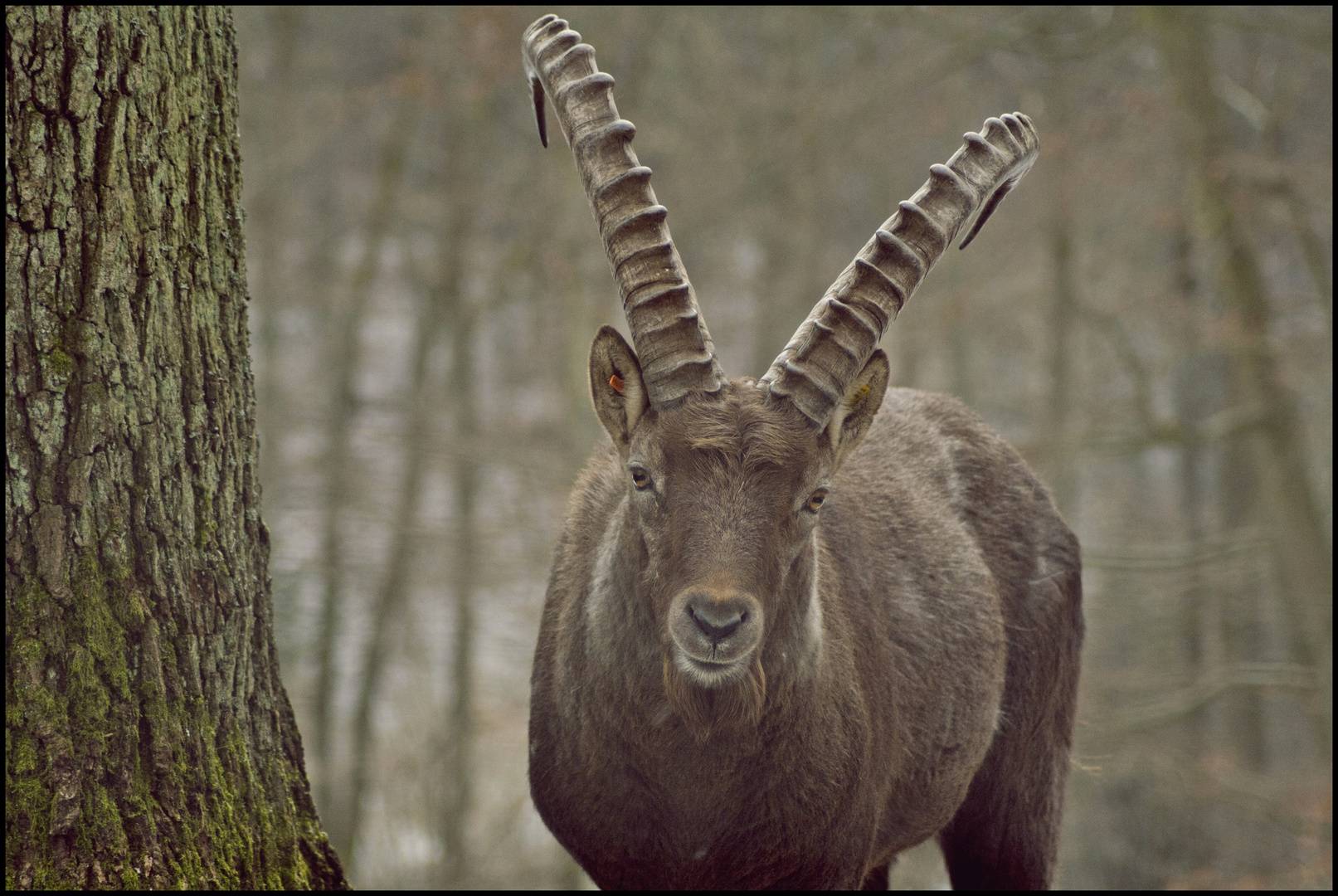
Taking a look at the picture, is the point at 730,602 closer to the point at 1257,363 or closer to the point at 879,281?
the point at 879,281

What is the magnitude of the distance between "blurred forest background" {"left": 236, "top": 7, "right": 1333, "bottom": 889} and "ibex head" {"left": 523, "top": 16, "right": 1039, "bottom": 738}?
305 inches

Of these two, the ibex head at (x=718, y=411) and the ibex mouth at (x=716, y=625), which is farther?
the ibex head at (x=718, y=411)

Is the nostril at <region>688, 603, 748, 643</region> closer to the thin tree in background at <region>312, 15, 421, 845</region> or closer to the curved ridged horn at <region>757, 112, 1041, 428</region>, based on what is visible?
the curved ridged horn at <region>757, 112, 1041, 428</region>

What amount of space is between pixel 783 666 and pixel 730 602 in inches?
23.6

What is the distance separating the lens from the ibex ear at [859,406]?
375 cm

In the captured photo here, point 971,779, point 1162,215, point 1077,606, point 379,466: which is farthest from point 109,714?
point 379,466

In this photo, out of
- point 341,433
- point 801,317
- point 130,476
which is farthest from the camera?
point 801,317

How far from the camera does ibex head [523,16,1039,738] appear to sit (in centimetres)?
331

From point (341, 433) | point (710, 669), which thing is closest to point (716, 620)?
point (710, 669)

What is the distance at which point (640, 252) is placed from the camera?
11.8ft

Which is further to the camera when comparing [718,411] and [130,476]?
[718,411]

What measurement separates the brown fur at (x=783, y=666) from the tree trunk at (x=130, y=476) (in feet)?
3.53

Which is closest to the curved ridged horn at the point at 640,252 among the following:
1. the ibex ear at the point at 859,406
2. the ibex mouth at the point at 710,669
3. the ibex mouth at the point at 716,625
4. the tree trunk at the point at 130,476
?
the ibex ear at the point at 859,406

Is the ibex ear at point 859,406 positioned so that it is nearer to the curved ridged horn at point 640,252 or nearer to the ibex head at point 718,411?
the ibex head at point 718,411
